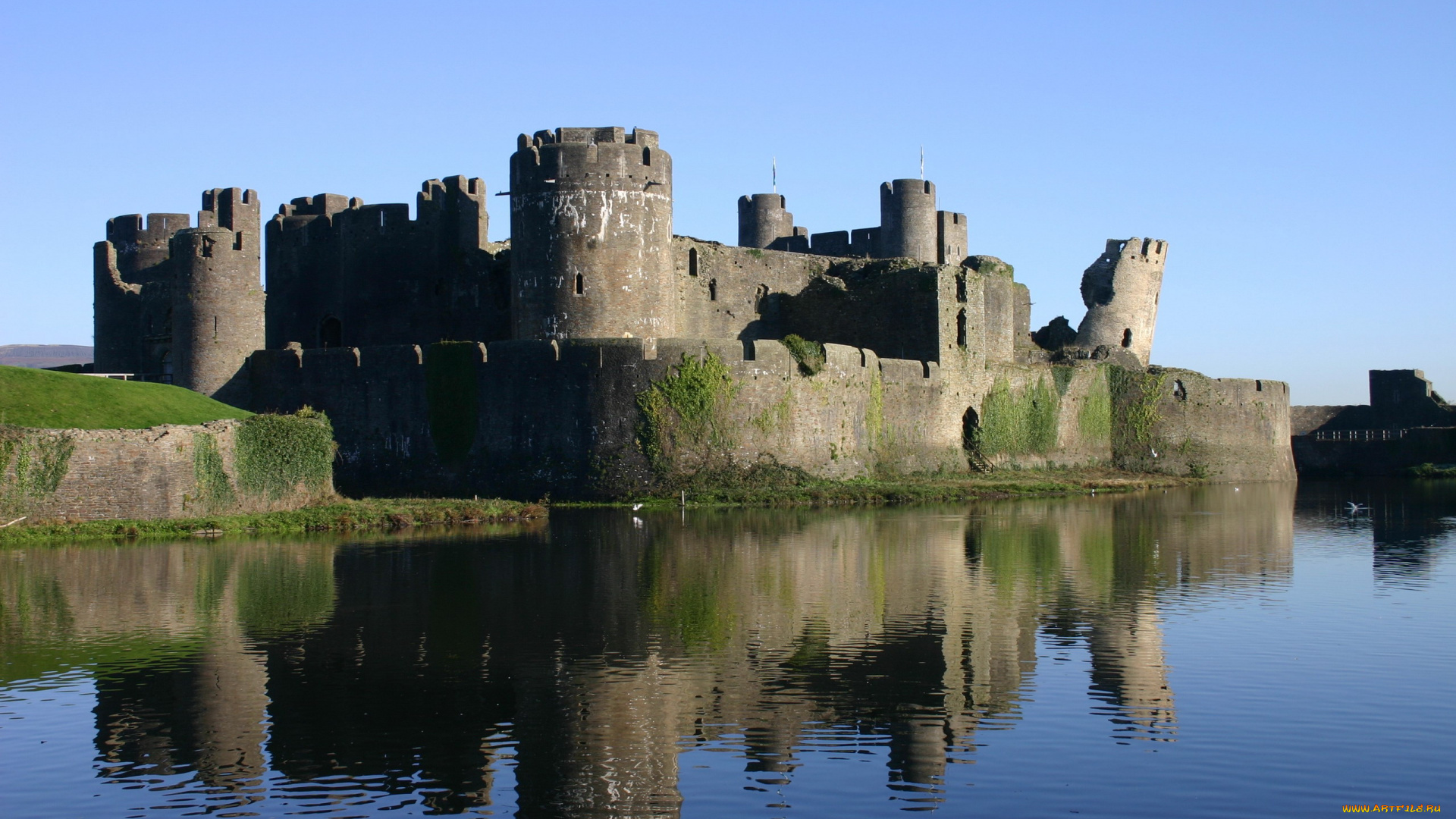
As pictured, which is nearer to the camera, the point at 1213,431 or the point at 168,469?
the point at 168,469

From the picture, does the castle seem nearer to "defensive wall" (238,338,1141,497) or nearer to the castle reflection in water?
"defensive wall" (238,338,1141,497)

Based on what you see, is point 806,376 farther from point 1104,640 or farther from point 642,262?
point 1104,640

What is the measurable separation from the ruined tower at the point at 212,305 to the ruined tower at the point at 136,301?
4.18m

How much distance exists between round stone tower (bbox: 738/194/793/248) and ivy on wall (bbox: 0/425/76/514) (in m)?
31.8

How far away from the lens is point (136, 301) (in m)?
39.7

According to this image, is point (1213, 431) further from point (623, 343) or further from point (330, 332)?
point (330, 332)

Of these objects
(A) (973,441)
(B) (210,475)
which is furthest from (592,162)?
(A) (973,441)

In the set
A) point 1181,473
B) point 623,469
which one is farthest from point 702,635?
point 1181,473

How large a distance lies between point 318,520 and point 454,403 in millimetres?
7117

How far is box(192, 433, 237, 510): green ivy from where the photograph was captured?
2664 cm

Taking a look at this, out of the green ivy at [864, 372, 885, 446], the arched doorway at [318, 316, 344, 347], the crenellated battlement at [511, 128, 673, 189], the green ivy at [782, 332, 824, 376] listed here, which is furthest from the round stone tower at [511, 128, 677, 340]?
the arched doorway at [318, 316, 344, 347]

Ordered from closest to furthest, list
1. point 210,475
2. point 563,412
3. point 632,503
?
point 210,475 → point 632,503 → point 563,412

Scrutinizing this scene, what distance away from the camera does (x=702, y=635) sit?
15.2m

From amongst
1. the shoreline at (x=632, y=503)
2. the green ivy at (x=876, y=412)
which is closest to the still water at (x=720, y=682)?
the shoreline at (x=632, y=503)
